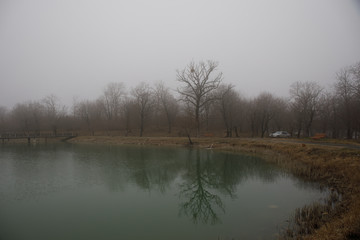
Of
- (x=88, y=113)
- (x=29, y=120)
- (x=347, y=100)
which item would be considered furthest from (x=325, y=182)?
(x=29, y=120)

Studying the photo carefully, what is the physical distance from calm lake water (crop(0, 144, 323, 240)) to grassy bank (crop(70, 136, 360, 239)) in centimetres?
82

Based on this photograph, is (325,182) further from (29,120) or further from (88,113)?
(29,120)

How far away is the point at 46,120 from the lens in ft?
205

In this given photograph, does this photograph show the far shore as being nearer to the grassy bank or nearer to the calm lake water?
the grassy bank

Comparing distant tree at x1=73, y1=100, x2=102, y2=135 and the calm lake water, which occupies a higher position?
distant tree at x1=73, y1=100, x2=102, y2=135

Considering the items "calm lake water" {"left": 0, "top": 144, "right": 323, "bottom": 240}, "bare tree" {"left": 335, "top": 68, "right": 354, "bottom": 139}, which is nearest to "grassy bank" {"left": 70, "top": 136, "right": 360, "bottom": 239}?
"calm lake water" {"left": 0, "top": 144, "right": 323, "bottom": 240}

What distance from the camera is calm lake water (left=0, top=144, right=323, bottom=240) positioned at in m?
7.25

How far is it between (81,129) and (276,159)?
60964mm

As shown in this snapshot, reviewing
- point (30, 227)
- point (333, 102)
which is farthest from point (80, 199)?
point (333, 102)

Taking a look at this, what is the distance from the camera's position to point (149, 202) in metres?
10.1

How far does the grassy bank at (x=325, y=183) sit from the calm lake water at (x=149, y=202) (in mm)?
817

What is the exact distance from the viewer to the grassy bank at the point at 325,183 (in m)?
5.68

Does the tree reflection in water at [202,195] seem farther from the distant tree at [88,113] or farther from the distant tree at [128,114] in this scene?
the distant tree at [88,113]

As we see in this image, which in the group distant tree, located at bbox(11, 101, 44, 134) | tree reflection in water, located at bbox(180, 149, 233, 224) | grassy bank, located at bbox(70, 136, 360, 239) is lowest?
tree reflection in water, located at bbox(180, 149, 233, 224)
